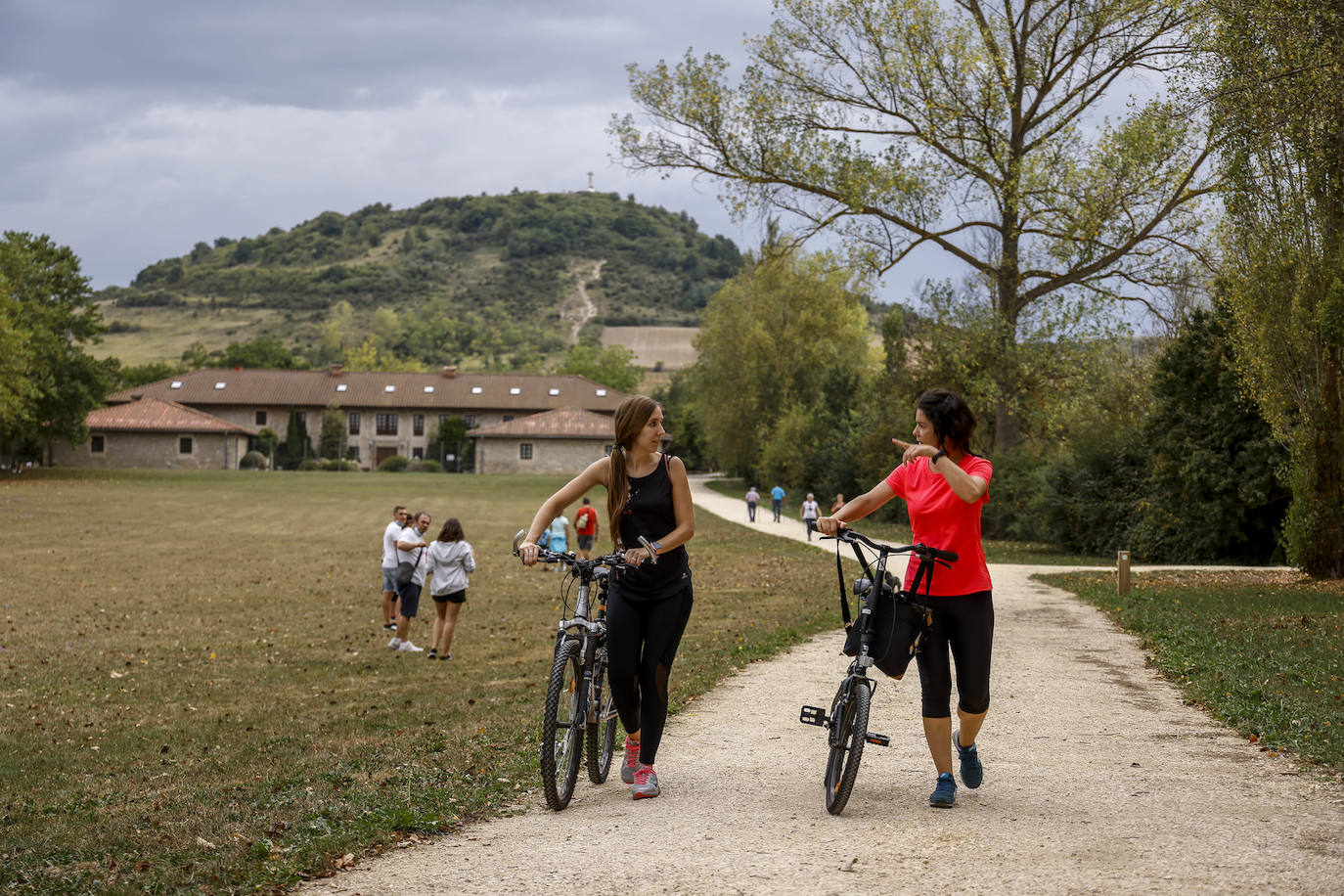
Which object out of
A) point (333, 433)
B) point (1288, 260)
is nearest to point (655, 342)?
point (333, 433)

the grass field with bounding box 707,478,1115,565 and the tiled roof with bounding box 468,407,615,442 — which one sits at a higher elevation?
the tiled roof with bounding box 468,407,615,442

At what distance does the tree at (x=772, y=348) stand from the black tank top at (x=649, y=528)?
161 feet

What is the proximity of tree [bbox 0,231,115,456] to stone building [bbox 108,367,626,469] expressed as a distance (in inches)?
851

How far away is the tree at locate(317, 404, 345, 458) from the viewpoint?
89312 millimetres

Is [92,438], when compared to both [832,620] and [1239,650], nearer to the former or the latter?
[832,620]

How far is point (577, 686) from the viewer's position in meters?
6.02

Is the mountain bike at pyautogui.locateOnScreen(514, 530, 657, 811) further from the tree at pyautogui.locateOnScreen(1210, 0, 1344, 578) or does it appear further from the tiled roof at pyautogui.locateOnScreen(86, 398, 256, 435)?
the tiled roof at pyautogui.locateOnScreen(86, 398, 256, 435)

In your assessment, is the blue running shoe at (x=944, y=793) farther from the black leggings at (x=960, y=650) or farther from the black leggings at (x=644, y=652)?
the black leggings at (x=644, y=652)

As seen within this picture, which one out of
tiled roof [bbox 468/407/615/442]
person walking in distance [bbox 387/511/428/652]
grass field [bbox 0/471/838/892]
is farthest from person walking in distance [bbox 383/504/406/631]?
tiled roof [bbox 468/407/615/442]

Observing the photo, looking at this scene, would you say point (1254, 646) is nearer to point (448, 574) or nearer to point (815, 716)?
point (815, 716)

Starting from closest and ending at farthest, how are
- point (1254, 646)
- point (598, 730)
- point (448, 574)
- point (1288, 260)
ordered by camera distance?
point (598, 730) < point (1254, 646) < point (448, 574) < point (1288, 260)

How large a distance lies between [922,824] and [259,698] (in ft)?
26.6

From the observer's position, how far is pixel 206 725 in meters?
10.3

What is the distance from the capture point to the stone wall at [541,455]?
8450 centimetres
